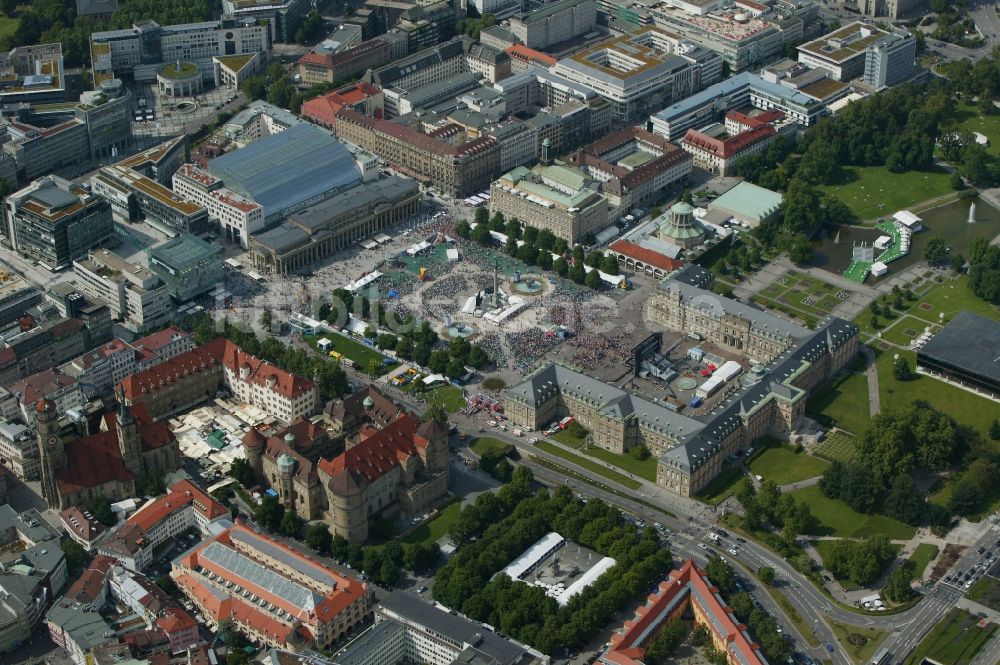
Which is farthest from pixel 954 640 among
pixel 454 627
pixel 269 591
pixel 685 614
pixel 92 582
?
pixel 92 582

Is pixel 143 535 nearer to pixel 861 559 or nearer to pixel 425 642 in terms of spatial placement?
pixel 425 642

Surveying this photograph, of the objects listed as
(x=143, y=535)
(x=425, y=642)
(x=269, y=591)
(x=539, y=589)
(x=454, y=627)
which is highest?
(x=143, y=535)

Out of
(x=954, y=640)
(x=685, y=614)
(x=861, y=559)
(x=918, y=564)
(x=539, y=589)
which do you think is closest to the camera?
(x=954, y=640)

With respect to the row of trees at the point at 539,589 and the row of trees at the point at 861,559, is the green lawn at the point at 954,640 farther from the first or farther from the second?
the row of trees at the point at 539,589

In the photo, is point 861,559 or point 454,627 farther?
point 861,559

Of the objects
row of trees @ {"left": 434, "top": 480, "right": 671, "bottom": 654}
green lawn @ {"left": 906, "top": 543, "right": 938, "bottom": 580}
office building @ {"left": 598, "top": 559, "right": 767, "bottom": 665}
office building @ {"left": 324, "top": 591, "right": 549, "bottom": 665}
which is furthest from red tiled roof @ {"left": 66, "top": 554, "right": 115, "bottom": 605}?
green lawn @ {"left": 906, "top": 543, "right": 938, "bottom": 580}

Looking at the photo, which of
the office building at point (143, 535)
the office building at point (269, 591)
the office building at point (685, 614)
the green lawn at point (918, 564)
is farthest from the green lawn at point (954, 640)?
the office building at point (143, 535)

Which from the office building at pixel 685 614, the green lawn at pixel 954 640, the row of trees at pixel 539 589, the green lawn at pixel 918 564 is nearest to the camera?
the office building at pixel 685 614
